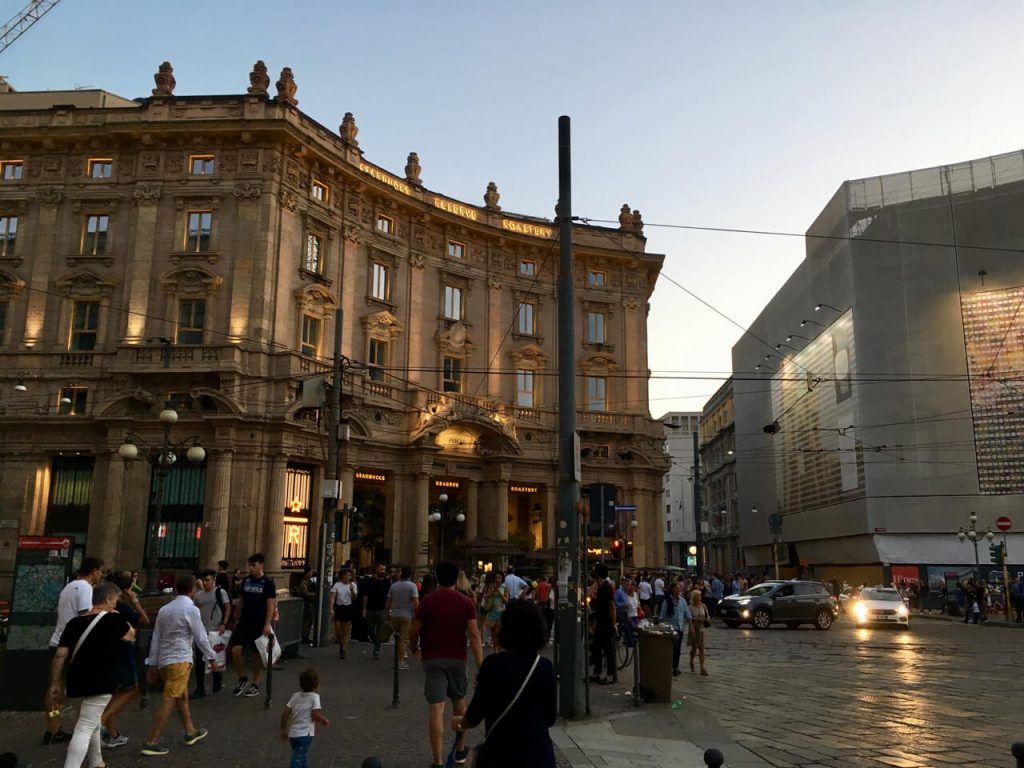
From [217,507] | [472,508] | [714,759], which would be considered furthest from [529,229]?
[714,759]

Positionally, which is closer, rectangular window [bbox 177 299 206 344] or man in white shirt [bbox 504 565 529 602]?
man in white shirt [bbox 504 565 529 602]

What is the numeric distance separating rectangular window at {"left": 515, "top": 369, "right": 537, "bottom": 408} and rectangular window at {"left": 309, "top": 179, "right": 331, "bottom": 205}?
12.8 m

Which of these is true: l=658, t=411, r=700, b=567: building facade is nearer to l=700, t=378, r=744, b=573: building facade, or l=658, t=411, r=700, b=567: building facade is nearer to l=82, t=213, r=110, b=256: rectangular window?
l=700, t=378, r=744, b=573: building facade

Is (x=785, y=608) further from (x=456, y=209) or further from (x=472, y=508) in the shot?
(x=456, y=209)

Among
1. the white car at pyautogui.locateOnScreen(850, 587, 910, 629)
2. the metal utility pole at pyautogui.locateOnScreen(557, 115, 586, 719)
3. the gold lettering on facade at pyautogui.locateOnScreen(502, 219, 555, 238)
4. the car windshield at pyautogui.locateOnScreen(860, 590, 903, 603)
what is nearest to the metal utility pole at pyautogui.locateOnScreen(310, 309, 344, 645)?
the metal utility pole at pyautogui.locateOnScreen(557, 115, 586, 719)

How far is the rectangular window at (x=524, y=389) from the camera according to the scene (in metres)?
43.0

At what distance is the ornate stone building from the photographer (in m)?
31.2

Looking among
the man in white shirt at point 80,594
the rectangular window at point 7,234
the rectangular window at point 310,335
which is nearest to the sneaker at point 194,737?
the man in white shirt at point 80,594

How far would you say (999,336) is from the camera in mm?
43469

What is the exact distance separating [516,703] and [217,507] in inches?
1114

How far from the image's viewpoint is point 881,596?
95.8 ft

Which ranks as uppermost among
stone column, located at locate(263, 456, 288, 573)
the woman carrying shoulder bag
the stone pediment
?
the stone pediment

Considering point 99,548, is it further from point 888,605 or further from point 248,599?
point 888,605

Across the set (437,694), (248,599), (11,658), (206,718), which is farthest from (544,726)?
(11,658)
